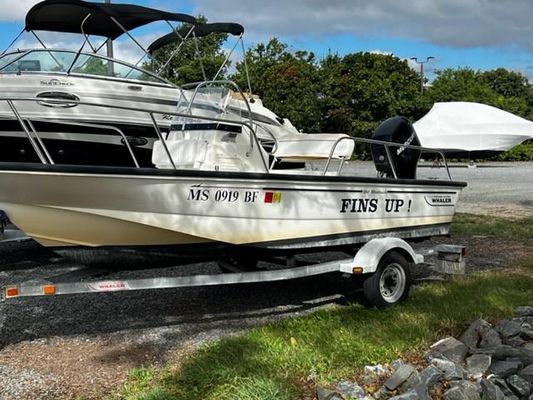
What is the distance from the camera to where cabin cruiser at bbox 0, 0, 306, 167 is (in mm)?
8031

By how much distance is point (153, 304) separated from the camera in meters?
6.15

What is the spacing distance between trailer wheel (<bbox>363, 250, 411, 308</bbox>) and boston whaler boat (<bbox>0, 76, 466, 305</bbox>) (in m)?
0.01

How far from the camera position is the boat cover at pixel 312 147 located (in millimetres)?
6332

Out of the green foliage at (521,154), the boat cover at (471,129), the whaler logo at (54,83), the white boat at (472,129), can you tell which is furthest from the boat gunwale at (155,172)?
the green foliage at (521,154)

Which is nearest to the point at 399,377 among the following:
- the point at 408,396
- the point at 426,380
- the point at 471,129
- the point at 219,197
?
the point at 426,380

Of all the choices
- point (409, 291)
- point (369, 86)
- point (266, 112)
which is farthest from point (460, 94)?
point (409, 291)

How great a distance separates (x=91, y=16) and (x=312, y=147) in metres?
4.52

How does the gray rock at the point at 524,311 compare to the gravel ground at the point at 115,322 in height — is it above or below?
above

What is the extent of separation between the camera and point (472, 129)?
20.9 m

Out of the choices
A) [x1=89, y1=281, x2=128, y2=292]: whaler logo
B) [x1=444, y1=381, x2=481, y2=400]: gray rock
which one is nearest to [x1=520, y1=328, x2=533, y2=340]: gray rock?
[x1=444, y1=381, x2=481, y2=400]: gray rock

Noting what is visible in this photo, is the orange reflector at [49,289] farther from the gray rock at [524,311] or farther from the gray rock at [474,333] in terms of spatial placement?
the gray rock at [524,311]

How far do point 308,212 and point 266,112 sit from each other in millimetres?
5147

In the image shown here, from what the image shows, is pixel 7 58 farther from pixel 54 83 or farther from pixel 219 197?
pixel 219 197

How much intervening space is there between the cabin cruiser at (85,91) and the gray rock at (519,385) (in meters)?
4.52
